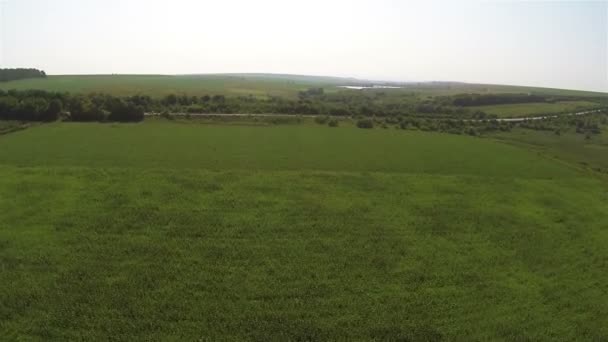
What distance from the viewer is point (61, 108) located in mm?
70875

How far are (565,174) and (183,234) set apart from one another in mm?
42029

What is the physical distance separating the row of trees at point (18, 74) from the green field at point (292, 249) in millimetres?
129931

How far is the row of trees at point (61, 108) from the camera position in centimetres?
6706

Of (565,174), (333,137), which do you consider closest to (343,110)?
(333,137)

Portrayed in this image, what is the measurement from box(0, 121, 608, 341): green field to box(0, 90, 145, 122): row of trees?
74.7ft

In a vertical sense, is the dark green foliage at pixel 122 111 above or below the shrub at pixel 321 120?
above

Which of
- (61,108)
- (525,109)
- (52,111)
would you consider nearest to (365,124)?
(61,108)

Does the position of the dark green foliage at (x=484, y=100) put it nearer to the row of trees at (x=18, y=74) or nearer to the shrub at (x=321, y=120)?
the shrub at (x=321, y=120)

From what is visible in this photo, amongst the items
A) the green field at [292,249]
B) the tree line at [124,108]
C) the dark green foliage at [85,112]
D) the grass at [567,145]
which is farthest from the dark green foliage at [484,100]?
the dark green foliage at [85,112]

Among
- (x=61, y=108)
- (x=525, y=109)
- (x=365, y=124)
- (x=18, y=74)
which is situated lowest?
(x=365, y=124)

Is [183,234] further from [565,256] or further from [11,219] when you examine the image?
[565,256]

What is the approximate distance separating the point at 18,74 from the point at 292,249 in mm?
179729

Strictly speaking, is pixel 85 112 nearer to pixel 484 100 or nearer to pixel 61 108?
pixel 61 108

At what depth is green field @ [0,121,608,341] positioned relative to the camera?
64.1ft
